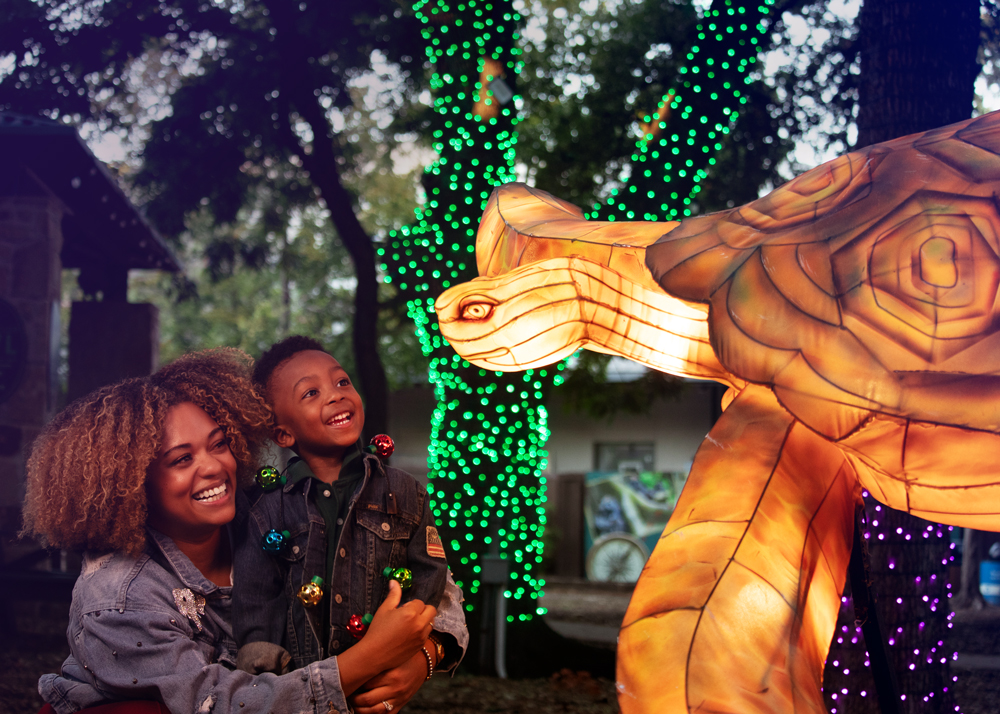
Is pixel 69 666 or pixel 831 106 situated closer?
pixel 69 666

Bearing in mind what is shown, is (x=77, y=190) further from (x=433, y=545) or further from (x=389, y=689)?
(x=389, y=689)

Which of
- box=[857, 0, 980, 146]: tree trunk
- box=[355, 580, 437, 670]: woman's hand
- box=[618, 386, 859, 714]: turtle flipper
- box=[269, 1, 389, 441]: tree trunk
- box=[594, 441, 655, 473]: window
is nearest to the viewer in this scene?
box=[618, 386, 859, 714]: turtle flipper

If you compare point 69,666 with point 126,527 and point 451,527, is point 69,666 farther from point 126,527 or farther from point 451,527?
point 451,527

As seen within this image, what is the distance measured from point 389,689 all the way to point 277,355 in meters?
0.77

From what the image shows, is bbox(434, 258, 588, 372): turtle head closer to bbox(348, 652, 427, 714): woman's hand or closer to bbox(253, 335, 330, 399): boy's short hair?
bbox(253, 335, 330, 399): boy's short hair

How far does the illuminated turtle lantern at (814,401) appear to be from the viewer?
108cm

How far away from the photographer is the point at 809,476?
49.1 inches

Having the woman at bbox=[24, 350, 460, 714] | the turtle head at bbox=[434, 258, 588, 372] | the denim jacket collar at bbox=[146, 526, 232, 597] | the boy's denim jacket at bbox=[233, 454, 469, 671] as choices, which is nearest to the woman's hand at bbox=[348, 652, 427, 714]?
the woman at bbox=[24, 350, 460, 714]

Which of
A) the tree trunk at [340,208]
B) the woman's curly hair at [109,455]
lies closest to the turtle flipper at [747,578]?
the woman's curly hair at [109,455]

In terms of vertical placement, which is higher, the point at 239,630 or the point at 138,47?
the point at 138,47

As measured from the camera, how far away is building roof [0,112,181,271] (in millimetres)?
4578

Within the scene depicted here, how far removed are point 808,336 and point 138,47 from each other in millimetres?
6775

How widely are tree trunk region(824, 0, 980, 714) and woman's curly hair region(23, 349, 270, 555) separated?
8.06ft

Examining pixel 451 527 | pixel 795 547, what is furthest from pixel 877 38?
pixel 451 527
